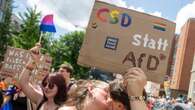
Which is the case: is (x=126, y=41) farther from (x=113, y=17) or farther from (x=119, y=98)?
(x=119, y=98)

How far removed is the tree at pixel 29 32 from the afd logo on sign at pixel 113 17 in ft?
128

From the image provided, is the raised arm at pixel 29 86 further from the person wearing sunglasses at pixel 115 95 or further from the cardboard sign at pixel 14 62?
the cardboard sign at pixel 14 62

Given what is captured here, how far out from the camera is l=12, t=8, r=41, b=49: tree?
43281 millimetres

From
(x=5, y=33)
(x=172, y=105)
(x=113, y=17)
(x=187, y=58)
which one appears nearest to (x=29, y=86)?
(x=113, y=17)

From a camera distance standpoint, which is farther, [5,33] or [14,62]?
[5,33]

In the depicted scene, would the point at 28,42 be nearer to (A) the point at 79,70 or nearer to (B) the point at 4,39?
(B) the point at 4,39

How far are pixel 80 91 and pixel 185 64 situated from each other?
64919 mm

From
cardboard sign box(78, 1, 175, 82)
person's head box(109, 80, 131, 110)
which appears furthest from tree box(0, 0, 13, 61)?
person's head box(109, 80, 131, 110)

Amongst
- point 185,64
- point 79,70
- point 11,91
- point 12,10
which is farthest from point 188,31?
point 11,91

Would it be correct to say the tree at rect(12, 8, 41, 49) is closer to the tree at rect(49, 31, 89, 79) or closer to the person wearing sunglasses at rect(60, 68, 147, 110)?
the tree at rect(49, 31, 89, 79)

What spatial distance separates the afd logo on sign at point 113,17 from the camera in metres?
3.90

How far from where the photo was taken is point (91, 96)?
3.17 metres

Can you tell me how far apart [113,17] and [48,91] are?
54.2 inches

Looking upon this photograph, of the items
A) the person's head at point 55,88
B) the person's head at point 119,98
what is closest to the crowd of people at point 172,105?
the person's head at point 55,88
